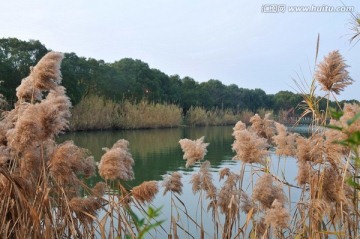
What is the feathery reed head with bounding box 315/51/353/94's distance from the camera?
2533 mm

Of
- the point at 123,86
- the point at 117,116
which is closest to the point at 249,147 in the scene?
the point at 117,116

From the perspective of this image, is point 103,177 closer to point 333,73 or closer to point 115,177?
point 115,177

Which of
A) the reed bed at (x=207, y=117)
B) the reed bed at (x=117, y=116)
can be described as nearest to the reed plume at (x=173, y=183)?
the reed bed at (x=117, y=116)

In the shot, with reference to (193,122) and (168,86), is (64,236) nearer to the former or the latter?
(193,122)

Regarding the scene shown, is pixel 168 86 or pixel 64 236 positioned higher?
pixel 168 86

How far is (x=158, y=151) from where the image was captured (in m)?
12.5

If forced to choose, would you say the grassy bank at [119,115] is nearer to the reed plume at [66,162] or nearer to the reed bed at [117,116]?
the reed bed at [117,116]

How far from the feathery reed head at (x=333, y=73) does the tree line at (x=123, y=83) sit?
119 centimetres

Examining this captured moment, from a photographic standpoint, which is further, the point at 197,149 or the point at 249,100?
the point at 249,100

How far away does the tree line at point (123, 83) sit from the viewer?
65.3ft

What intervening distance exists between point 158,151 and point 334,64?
33.4 ft

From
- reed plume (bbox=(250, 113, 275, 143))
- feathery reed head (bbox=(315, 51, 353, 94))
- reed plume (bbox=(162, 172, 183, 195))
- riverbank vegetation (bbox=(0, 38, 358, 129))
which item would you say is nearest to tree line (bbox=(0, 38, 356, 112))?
riverbank vegetation (bbox=(0, 38, 358, 129))

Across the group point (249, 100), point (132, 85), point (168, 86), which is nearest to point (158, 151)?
point (132, 85)

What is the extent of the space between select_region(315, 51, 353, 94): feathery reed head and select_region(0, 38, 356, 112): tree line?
1194 mm
